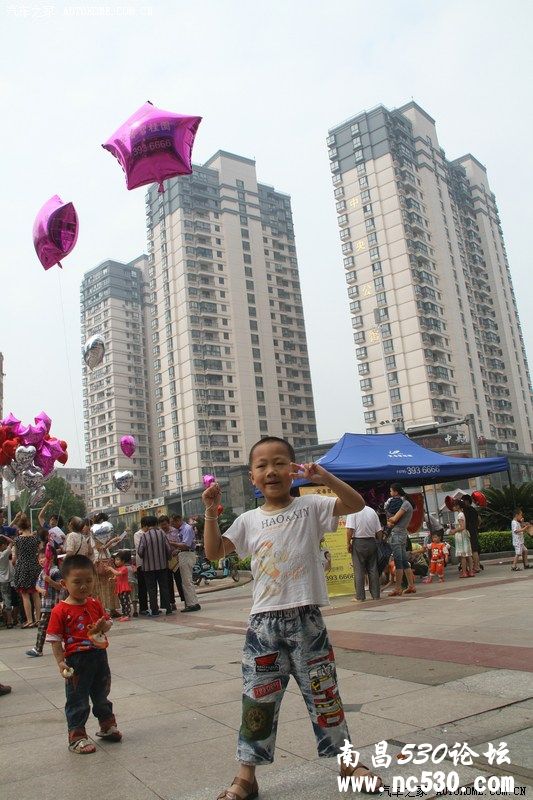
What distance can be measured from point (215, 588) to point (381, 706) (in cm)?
1399

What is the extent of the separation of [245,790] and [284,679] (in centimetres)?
47

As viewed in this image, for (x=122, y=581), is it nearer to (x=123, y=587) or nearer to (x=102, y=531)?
(x=123, y=587)

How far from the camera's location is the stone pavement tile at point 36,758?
11.1 feet

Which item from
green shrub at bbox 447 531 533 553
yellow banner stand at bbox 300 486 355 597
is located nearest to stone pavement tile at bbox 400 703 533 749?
yellow banner stand at bbox 300 486 355 597

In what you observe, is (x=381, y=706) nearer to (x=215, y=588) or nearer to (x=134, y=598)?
(x=134, y=598)

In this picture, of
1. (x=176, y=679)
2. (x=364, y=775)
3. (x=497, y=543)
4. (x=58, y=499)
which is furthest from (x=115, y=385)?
(x=364, y=775)

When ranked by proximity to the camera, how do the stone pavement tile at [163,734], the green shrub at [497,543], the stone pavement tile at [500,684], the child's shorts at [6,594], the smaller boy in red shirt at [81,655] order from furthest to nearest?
the green shrub at [497,543] → the child's shorts at [6,594] → the stone pavement tile at [500,684] → the smaller boy in red shirt at [81,655] → the stone pavement tile at [163,734]

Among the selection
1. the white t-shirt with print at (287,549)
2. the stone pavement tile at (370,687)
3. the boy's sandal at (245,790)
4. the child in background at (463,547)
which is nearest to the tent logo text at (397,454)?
the child in background at (463,547)

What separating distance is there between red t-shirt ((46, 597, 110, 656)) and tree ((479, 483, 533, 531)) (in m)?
16.7

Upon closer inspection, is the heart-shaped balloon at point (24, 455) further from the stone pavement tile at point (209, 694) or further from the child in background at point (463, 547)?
the stone pavement tile at point (209, 694)

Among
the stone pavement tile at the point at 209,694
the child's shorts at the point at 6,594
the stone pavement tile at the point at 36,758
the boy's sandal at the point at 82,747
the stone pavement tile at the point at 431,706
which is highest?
the child's shorts at the point at 6,594

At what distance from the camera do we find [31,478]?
15469 millimetres

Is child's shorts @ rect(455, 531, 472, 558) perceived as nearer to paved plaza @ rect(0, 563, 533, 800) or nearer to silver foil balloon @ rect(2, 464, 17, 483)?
paved plaza @ rect(0, 563, 533, 800)

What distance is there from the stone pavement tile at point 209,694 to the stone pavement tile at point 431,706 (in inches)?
44.6
